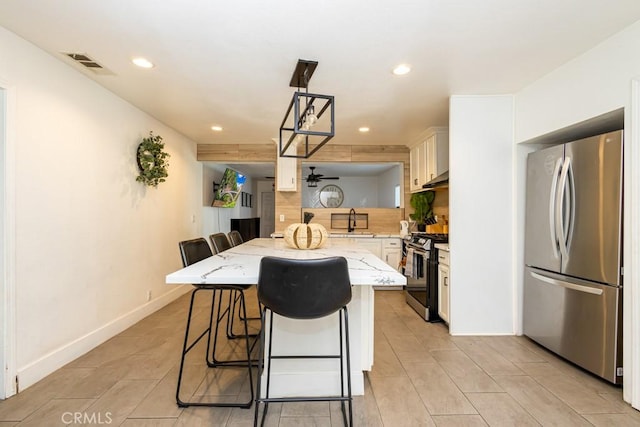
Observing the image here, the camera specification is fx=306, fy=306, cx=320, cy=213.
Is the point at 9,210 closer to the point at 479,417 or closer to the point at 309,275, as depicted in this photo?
the point at 309,275

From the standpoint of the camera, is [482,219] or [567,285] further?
[482,219]

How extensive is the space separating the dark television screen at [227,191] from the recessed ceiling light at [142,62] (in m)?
3.30

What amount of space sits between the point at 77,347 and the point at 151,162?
1.91 metres

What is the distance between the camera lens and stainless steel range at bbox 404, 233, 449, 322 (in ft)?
11.3

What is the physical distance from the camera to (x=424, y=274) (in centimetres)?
356

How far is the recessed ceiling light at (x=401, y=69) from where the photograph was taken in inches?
96.1

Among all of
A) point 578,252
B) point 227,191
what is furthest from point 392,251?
point 227,191

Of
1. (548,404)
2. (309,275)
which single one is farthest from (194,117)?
(548,404)

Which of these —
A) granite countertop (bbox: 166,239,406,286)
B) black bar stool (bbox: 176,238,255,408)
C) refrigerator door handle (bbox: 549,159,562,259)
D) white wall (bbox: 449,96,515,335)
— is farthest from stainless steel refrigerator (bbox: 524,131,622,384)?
black bar stool (bbox: 176,238,255,408)

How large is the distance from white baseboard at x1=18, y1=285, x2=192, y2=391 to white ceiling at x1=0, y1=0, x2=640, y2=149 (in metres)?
2.25

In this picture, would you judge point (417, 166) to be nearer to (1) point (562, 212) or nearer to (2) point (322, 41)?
(1) point (562, 212)

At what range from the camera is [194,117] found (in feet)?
12.4

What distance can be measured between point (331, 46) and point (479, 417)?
253 cm

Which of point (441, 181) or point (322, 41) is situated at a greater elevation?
point (322, 41)
